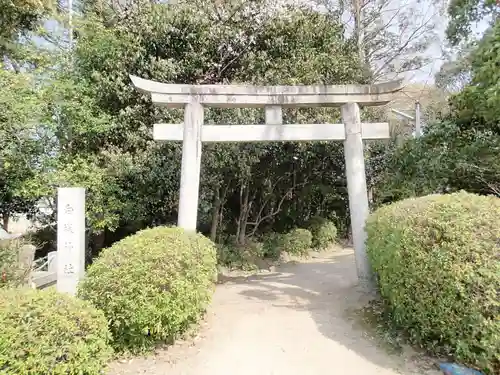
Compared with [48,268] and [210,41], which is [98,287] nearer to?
[48,268]

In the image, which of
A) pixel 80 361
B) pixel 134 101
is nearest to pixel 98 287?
pixel 80 361

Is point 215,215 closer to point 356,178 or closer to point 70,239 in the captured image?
point 356,178

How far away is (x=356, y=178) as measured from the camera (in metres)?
6.01

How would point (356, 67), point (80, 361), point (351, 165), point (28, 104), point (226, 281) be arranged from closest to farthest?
point (80, 361)
point (351, 165)
point (28, 104)
point (226, 281)
point (356, 67)

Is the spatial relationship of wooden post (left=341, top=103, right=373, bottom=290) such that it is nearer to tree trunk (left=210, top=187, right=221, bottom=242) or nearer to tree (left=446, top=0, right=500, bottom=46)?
tree (left=446, top=0, right=500, bottom=46)

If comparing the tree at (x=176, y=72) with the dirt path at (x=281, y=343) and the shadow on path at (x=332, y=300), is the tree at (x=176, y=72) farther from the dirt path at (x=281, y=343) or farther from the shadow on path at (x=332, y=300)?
the dirt path at (x=281, y=343)

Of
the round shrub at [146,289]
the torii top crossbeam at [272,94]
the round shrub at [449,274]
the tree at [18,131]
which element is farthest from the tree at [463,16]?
the tree at [18,131]

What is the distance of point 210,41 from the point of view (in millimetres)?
8852

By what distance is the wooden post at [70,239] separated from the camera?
5078 millimetres

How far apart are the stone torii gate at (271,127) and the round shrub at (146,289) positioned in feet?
5.45

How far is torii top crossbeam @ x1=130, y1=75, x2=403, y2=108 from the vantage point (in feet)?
19.3

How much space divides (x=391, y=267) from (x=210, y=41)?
7.20 meters

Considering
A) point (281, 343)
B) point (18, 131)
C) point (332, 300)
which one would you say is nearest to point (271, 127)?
point (332, 300)

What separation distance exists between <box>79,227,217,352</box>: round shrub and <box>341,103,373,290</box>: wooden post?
2888 mm
